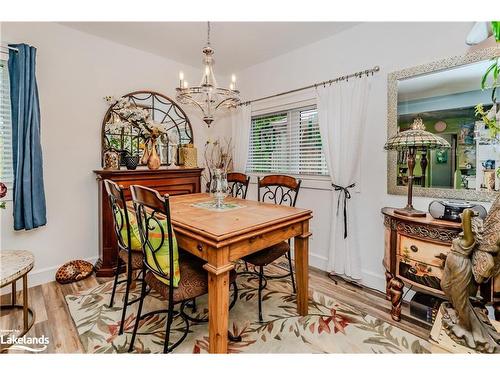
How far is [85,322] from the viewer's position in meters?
Answer: 1.89

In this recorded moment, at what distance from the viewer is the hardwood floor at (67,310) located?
1.74 metres

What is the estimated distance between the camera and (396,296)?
1.92 metres

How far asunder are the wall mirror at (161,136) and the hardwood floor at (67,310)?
1.50 m

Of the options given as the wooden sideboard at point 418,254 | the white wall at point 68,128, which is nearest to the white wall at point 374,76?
the wooden sideboard at point 418,254

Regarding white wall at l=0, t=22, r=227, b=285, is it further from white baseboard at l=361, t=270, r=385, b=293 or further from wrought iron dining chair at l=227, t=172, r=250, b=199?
white baseboard at l=361, t=270, r=385, b=293

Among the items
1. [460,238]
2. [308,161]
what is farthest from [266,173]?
[460,238]

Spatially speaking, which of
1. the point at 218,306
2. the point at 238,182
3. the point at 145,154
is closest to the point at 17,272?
the point at 218,306

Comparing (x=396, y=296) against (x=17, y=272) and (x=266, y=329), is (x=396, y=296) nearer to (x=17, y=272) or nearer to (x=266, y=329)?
(x=266, y=329)

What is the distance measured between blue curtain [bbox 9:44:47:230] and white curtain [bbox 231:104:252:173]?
2.27 metres

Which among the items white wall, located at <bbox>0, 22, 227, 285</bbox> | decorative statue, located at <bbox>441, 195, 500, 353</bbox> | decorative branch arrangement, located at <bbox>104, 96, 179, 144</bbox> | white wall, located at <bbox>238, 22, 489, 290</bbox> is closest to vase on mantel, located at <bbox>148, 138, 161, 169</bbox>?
decorative branch arrangement, located at <bbox>104, 96, 179, 144</bbox>

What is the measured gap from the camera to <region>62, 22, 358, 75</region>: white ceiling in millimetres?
2521

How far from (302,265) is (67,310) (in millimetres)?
1965

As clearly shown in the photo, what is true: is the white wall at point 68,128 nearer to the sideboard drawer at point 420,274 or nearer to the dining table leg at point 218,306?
the dining table leg at point 218,306
